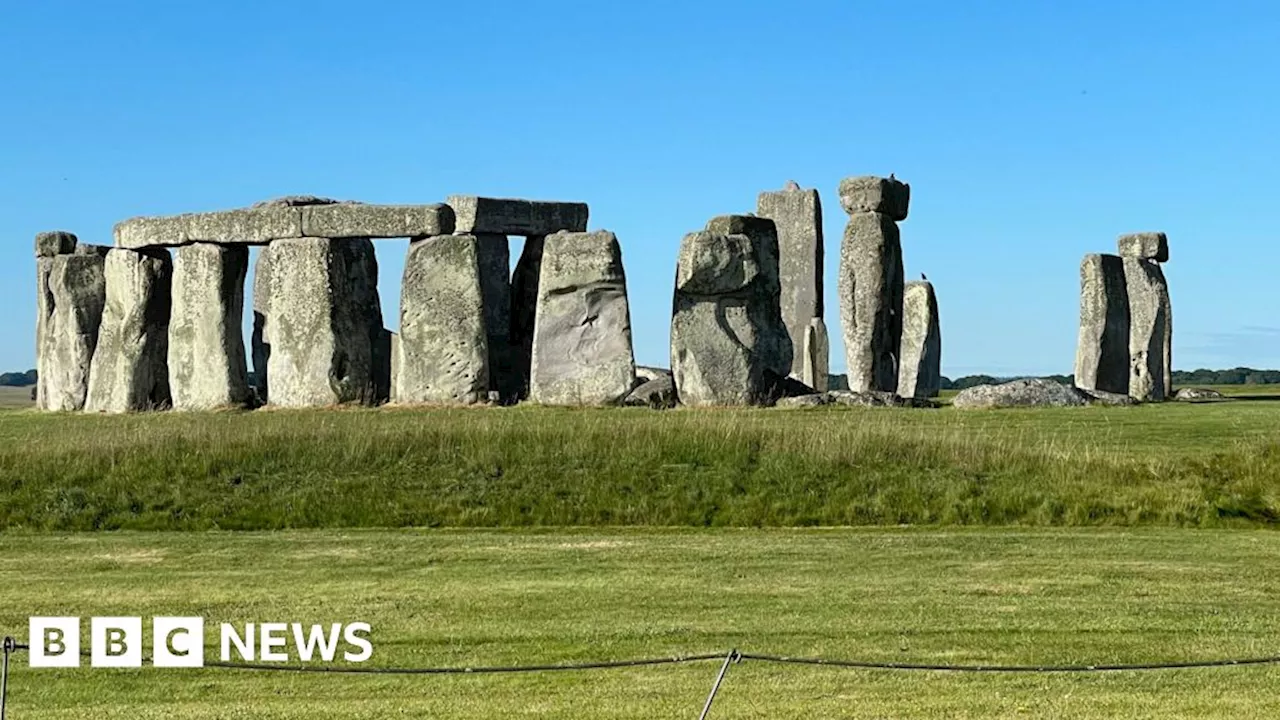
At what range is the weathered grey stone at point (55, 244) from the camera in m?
31.0

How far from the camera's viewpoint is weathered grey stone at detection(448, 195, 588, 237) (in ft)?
90.8

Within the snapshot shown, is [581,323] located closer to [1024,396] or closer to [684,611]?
[1024,396]

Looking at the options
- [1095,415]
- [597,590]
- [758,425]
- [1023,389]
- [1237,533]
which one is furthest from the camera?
[1023,389]

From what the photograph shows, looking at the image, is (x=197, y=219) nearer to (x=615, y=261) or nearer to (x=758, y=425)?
(x=615, y=261)

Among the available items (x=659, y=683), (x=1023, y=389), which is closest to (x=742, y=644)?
(x=659, y=683)

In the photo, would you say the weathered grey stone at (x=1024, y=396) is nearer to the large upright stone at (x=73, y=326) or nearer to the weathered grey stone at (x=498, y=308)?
the weathered grey stone at (x=498, y=308)

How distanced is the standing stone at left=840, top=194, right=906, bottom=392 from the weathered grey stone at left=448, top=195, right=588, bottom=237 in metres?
4.02

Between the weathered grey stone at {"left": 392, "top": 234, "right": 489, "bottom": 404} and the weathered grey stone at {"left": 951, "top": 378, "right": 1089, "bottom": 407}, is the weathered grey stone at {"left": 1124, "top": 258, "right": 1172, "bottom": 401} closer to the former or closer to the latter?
the weathered grey stone at {"left": 951, "top": 378, "right": 1089, "bottom": 407}

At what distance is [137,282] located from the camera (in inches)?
1126

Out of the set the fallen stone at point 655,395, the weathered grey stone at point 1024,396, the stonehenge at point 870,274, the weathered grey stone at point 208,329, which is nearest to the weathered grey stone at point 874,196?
the stonehenge at point 870,274

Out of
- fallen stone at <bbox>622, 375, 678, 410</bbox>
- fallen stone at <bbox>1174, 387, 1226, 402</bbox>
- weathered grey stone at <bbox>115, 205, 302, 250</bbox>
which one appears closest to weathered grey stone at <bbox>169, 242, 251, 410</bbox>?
weathered grey stone at <bbox>115, 205, 302, 250</bbox>

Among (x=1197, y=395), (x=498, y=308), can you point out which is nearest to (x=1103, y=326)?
(x=1197, y=395)

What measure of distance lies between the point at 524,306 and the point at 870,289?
16.4 feet

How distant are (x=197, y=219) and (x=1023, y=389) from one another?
1114 centimetres
